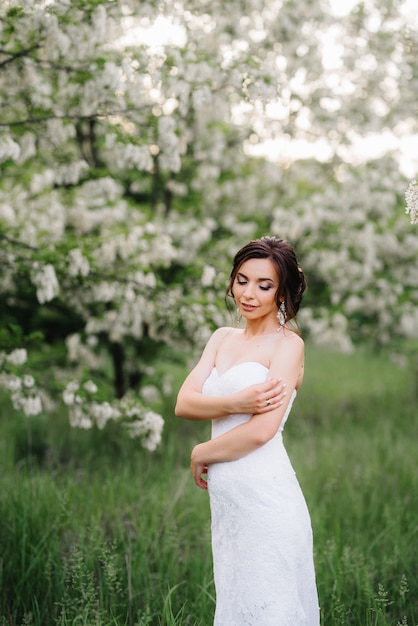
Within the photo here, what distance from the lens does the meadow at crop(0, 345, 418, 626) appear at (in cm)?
362

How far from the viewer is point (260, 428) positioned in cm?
254

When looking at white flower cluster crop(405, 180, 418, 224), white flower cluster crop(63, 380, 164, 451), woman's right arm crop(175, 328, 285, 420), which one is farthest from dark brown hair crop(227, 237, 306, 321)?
white flower cluster crop(63, 380, 164, 451)

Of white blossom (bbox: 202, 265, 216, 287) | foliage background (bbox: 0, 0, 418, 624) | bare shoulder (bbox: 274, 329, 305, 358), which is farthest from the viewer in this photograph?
white blossom (bbox: 202, 265, 216, 287)

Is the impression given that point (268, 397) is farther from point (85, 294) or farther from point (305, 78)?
point (305, 78)

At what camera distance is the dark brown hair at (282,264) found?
2.73 m

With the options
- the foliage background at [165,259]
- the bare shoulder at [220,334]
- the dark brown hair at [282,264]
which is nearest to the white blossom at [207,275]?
the foliage background at [165,259]

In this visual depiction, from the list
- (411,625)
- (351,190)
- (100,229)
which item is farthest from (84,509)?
(351,190)

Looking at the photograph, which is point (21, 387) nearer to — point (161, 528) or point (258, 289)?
point (161, 528)

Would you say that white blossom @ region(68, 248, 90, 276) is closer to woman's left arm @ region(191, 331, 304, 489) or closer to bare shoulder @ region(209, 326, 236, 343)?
bare shoulder @ region(209, 326, 236, 343)

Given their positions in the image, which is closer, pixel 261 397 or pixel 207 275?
pixel 261 397

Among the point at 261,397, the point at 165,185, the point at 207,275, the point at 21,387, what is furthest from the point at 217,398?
the point at 165,185

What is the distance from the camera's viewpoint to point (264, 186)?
335 inches

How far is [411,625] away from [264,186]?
5.91 m

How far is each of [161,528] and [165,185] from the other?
4798 millimetres
